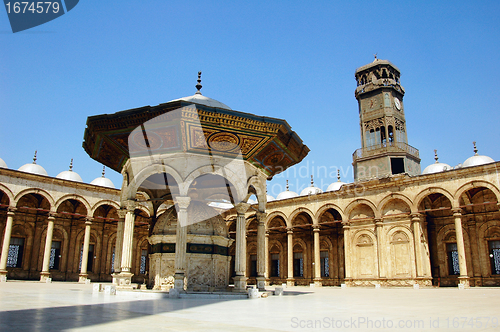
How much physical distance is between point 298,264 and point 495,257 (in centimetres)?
1229

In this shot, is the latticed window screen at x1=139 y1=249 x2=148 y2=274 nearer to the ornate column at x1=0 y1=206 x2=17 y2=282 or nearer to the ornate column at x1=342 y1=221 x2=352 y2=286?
the ornate column at x1=0 y1=206 x2=17 y2=282

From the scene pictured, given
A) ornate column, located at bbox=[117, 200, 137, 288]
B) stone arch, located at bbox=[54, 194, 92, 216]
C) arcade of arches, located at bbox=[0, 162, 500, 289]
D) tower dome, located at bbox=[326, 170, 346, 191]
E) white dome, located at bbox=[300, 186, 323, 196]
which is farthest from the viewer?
white dome, located at bbox=[300, 186, 323, 196]

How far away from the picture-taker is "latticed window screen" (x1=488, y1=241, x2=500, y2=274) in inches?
803

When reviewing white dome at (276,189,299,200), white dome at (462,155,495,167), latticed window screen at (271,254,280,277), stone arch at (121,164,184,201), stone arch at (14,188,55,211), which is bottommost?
latticed window screen at (271,254,280,277)

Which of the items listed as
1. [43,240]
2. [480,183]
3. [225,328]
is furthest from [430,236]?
[43,240]

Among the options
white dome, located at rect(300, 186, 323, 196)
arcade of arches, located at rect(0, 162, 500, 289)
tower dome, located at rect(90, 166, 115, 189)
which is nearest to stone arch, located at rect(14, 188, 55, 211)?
arcade of arches, located at rect(0, 162, 500, 289)

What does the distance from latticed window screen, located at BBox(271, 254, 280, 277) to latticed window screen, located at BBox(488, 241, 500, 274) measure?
44.5 ft

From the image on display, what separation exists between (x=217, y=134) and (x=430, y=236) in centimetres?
1759

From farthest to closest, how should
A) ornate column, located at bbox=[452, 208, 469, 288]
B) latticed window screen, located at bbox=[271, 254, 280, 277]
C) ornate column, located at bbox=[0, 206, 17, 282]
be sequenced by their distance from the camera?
latticed window screen, located at bbox=[271, 254, 280, 277], ornate column, located at bbox=[0, 206, 17, 282], ornate column, located at bbox=[452, 208, 469, 288]

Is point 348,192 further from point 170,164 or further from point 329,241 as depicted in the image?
point 170,164

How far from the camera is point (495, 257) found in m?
20.5

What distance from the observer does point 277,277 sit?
27656 millimetres

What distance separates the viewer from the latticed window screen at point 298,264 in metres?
27.6

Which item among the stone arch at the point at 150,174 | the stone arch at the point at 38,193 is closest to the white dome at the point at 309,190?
the stone arch at the point at 38,193
